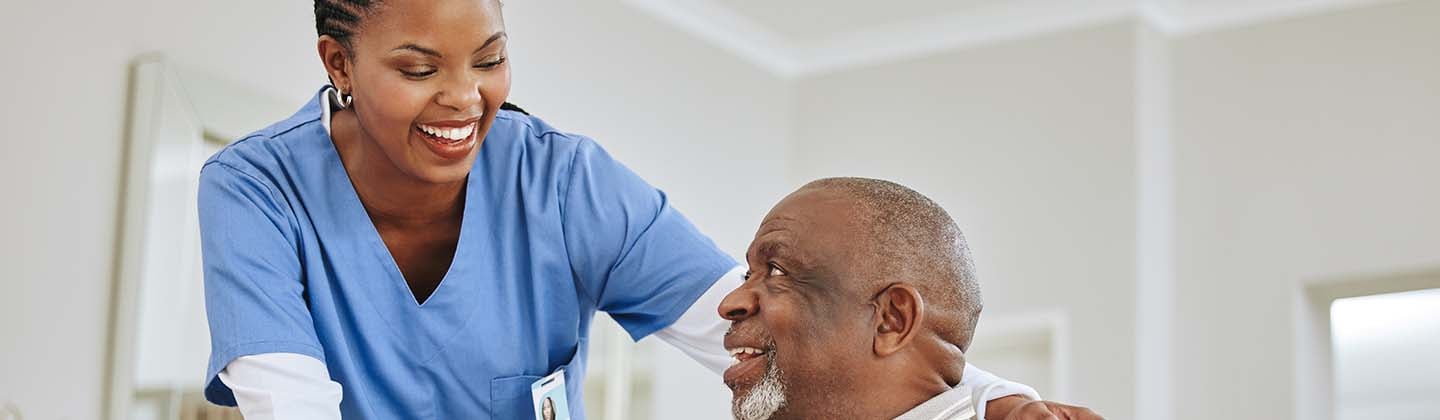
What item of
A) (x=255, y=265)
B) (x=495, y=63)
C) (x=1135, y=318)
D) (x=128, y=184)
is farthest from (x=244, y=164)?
(x=1135, y=318)

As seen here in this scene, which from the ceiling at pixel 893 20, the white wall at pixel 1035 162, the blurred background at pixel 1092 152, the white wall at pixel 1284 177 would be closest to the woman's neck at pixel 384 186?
the blurred background at pixel 1092 152

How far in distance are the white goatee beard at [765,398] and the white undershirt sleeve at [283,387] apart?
36 cm

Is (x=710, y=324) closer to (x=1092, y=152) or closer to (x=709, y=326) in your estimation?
(x=709, y=326)

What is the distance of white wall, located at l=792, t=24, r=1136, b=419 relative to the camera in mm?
4699

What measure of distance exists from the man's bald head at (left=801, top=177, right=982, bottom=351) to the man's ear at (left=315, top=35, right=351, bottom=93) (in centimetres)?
→ 49

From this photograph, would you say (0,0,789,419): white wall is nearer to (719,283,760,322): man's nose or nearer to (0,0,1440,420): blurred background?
(0,0,1440,420): blurred background

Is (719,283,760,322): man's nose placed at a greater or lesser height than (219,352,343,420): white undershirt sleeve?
greater

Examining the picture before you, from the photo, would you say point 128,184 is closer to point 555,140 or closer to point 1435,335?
point 555,140

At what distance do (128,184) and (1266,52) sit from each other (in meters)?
3.03

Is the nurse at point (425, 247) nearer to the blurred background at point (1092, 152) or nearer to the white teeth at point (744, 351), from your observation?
the white teeth at point (744, 351)

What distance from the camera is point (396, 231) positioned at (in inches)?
69.1

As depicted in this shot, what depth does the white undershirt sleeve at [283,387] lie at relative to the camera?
4.96ft

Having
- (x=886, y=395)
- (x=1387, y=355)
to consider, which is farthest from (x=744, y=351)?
(x=1387, y=355)

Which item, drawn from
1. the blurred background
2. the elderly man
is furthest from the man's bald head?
the blurred background
